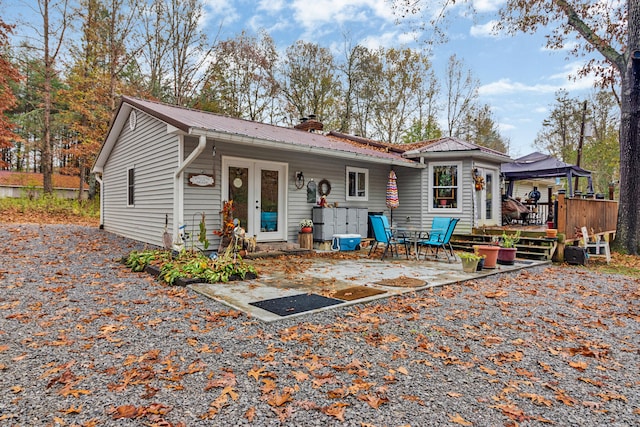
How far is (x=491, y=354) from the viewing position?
292cm

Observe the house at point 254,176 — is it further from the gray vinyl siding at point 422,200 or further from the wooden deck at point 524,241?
the wooden deck at point 524,241

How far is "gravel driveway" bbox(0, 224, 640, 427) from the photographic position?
2.05 meters

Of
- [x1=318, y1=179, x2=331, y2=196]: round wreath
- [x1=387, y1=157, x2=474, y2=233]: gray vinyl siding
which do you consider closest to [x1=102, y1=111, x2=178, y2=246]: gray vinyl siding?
[x1=318, y1=179, x2=331, y2=196]: round wreath

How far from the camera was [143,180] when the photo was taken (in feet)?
27.9

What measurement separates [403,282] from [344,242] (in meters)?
3.65

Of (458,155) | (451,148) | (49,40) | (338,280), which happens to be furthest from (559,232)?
(49,40)

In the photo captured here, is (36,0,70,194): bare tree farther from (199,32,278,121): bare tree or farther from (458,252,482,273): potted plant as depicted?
(458,252,482,273): potted plant

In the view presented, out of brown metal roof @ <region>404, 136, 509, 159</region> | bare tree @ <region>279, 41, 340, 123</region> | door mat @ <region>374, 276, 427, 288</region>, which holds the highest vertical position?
bare tree @ <region>279, 41, 340, 123</region>

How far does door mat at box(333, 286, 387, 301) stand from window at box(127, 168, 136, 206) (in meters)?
6.81

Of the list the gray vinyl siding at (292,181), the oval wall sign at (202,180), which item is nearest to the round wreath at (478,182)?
the gray vinyl siding at (292,181)

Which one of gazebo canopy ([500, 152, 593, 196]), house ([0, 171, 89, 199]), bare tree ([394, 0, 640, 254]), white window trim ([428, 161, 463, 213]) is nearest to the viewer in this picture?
bare tree ([394, 0, 640, 254])

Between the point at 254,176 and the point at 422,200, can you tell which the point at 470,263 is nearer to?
the point at 422,200

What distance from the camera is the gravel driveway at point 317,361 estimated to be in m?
2.05

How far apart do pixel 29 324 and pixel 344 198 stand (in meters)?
7.37
